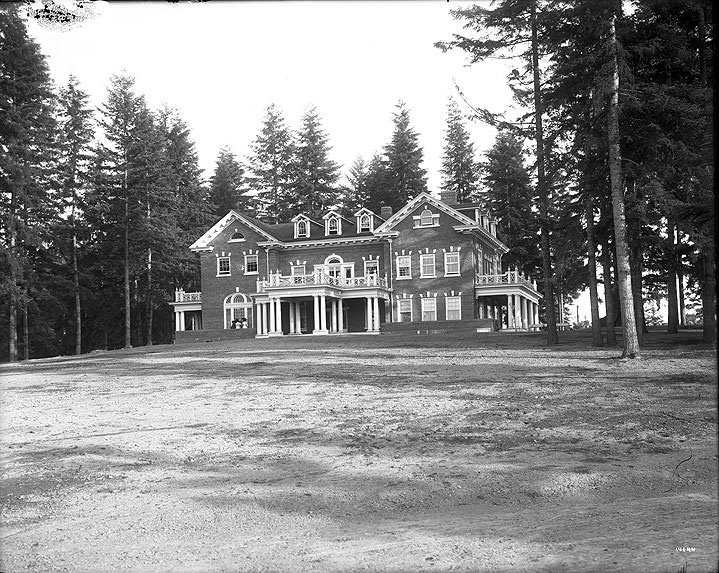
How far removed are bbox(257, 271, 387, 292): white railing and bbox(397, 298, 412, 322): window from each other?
1615 millimetres

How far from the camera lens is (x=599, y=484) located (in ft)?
26.7

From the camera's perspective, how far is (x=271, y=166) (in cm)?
7644

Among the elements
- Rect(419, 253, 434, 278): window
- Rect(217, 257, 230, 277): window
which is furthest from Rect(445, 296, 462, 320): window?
A: Rect(217, 257, 230, 277): window

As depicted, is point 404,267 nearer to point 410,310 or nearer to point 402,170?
point 410,310

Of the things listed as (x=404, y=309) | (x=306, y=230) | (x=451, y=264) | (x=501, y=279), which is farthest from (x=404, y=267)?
(x=306, y=230)

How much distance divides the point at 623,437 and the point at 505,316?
44.0 metres

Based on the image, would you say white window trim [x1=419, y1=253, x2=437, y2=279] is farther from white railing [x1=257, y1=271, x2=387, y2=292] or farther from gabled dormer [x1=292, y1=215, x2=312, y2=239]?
gabled dormer [x1=292, y1=215, x2=312, y2=239]

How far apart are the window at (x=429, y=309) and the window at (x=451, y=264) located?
6.79ft

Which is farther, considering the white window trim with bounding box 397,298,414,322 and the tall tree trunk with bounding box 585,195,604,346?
the white window trim with bounding box 397,298,414,322

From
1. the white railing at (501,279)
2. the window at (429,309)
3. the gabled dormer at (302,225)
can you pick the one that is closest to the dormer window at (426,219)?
the white railing at (501,279)

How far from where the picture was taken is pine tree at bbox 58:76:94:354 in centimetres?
4728

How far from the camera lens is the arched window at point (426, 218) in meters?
45.2

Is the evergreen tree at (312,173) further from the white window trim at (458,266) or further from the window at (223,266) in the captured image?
the white window trim at (458,266)

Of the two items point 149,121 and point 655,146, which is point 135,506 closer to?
point 655,146
